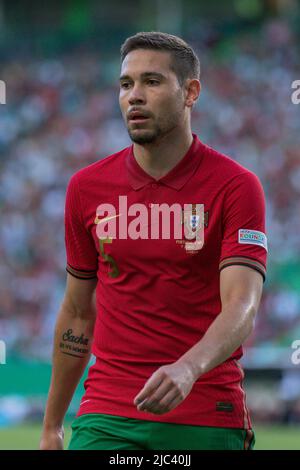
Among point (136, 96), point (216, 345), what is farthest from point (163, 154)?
point (216, 345)

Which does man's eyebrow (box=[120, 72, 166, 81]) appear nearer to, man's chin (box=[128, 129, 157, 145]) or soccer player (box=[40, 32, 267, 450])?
soccer player (box=[40, 32, 267, 450])

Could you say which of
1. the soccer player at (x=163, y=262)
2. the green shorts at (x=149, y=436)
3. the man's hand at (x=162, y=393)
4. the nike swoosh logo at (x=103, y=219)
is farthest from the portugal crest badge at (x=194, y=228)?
the man's hand at (x=162, y=393)

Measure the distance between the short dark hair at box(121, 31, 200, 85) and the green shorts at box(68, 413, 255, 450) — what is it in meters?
1.32

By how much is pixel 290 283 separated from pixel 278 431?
303 cm

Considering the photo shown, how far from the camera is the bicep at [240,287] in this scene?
368cm

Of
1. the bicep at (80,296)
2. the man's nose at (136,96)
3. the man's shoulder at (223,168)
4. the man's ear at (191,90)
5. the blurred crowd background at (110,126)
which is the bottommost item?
the bicep at (80,296)

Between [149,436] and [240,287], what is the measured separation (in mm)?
622

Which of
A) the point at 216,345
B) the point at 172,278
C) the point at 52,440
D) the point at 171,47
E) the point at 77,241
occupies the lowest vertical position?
the point at 52,440

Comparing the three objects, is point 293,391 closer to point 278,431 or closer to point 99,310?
point 278,431

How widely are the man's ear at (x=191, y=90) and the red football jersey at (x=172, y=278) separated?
27 cm

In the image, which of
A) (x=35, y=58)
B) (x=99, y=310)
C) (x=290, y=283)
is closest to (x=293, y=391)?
(x=290, y=283)

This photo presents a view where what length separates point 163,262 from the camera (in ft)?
12.9

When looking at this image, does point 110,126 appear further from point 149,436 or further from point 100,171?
point 149,436

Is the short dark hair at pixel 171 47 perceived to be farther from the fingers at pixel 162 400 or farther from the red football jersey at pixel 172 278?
the fingers at pixel 162 400
